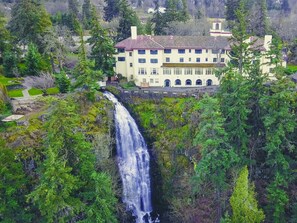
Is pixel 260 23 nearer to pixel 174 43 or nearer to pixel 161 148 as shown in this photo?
pixel 174 43

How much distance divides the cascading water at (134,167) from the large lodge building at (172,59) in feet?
42.9

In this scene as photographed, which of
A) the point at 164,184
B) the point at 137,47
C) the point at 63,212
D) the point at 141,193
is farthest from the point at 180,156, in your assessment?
the point at 137,47

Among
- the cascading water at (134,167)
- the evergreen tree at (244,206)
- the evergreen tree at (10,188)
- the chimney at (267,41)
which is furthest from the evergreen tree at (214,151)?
the chimney at (267,41)

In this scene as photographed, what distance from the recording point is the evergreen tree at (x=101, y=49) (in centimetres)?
4847

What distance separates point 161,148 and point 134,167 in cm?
419

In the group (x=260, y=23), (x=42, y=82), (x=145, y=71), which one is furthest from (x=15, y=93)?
(x=260, y=23)

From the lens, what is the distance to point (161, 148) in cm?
4022

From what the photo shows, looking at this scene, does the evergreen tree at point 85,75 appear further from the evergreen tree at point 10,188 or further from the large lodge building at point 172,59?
the evergreen tree at point 10,188

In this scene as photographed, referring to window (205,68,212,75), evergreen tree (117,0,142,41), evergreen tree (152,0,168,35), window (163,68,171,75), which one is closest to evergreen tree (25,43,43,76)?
evergreen tree (117,0,142,41)

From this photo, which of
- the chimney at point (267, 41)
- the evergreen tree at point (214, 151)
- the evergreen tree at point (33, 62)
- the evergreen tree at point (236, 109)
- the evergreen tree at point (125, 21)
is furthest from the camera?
the evergreen tree at point (125, 21)

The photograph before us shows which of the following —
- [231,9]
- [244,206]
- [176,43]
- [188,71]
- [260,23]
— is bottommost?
[244,206]

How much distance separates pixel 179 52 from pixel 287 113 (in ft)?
87.1

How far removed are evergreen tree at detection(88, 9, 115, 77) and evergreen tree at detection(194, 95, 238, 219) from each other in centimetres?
2316

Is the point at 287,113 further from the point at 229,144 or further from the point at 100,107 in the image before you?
the point at 100,107
